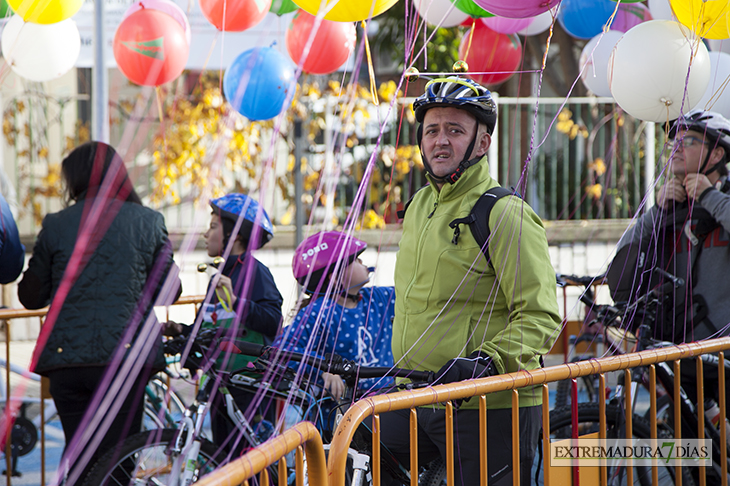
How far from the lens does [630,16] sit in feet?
14.5

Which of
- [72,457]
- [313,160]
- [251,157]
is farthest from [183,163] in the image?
[72,457]

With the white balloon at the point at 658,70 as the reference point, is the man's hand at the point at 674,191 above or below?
below

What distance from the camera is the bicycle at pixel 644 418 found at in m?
3.06

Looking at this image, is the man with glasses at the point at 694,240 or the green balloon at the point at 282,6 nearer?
the man with glasses at the point at 694,240

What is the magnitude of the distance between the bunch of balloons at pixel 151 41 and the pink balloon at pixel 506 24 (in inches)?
68.5

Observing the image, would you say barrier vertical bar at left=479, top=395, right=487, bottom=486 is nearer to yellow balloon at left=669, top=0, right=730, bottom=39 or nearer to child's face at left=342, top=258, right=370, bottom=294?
child's face at left=342, top=258, right=370, bottom=294

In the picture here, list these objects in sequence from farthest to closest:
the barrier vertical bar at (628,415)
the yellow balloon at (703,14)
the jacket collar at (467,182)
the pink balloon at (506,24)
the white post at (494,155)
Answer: the white post at (494,155), the pink balloon at (506,24), the yellow balloon at (703,14), the barrier vertical bar at (628,415), the jacket collar at (467,182)

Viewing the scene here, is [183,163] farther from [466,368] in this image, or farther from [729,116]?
[466,368]

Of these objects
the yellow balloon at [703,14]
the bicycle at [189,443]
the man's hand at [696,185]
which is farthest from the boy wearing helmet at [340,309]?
the yellow balloon at [703,14]

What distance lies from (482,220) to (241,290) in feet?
5.15

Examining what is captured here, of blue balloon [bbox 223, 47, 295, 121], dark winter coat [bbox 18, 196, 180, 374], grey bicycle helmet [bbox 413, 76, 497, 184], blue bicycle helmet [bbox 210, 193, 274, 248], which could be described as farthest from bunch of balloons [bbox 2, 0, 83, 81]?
grey bicycle helmet [bbox 413, 76, 497, 184]

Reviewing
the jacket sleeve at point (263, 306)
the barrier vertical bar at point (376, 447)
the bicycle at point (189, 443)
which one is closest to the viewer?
the barrier vertical bar at point (376, 447)

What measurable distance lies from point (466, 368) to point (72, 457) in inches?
79.4

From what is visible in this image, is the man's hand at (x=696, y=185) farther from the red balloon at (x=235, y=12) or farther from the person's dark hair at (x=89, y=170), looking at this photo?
the person's dark hair at (x=89, y=170)
